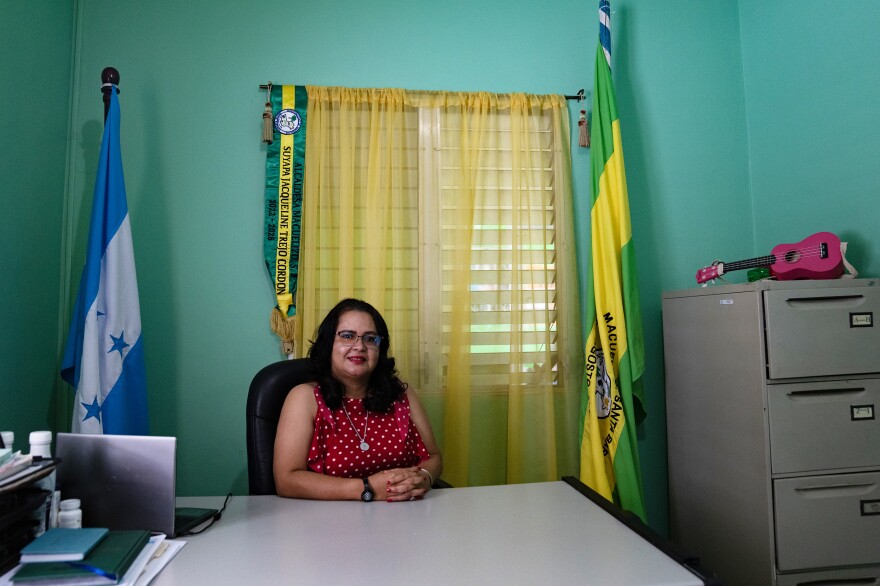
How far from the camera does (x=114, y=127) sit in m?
2.05

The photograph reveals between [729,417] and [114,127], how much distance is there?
264 centimetres

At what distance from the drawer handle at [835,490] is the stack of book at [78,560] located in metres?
1.95

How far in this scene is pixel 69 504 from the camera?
42.9 inches

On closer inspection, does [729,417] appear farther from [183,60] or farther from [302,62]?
[183,60]

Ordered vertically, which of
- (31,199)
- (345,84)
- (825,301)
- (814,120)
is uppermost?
(345,84)

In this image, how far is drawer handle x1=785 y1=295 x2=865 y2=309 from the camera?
1.78m

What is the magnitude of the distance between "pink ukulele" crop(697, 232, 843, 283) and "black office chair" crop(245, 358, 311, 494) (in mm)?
1832

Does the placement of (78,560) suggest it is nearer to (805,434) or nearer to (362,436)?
(362,436)

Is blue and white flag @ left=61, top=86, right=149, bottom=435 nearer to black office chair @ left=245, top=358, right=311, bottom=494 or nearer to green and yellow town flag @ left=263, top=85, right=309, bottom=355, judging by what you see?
green and yellow town flag @ left=263, top=85, right=309, bottom=355

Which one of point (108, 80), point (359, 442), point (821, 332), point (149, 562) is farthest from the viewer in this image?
point (108, 80)

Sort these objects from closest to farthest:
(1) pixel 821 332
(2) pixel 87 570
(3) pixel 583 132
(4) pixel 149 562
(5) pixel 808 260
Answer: (2) pixel 87 570, (4) pixel 149 562, (1) pixel 821 332, (5) pixel 808 260, (3) pixel 583 132

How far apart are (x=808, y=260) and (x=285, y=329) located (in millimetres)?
2090

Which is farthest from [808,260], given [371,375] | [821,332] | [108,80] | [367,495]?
[108,80]

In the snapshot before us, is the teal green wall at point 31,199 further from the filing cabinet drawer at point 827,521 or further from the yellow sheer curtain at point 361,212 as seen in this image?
the filing cabinet drawer at point 827,521
